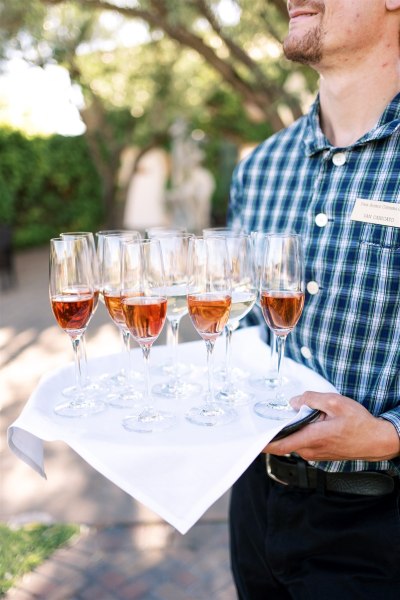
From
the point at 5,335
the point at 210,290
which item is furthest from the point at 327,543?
the point at 5,335

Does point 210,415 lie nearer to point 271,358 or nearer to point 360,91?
point 271,358

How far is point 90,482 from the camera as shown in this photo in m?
4.30

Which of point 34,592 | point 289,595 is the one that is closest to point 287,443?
point 289,595

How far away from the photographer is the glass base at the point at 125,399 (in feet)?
5.20

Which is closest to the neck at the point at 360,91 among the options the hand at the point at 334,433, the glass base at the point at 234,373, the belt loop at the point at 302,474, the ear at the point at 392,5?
the ear at the point at 392,5

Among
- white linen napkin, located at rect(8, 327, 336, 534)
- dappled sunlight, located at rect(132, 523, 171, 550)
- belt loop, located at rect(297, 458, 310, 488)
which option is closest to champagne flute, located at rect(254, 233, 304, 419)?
white linen napkin, located at rect(8, 327, 336, 534)

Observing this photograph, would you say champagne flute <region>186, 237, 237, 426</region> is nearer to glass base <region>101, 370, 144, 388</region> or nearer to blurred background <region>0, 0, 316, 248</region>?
glass base <region>101, 370, 144, 388</region>

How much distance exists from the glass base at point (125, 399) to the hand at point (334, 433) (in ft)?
1.24

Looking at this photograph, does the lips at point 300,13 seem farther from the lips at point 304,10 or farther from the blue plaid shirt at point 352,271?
the blue plaid shirt at point 352,271

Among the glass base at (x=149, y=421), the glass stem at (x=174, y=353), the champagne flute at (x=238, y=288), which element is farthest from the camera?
the glass stem at (x=174, y=353)

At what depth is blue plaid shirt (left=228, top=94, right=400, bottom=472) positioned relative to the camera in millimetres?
1763

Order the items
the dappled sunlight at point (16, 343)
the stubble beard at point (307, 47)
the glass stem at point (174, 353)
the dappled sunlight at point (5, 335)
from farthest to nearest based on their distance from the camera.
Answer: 1. the dappled sunlight at point (5, 335)
2. the dappled sunlight at point (16, 343)
3. the stubble beard at point (307, 47)
4. the glass stem at point (174, 353)

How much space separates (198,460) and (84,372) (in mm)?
551

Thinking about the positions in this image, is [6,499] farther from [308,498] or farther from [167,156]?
[167,156]
